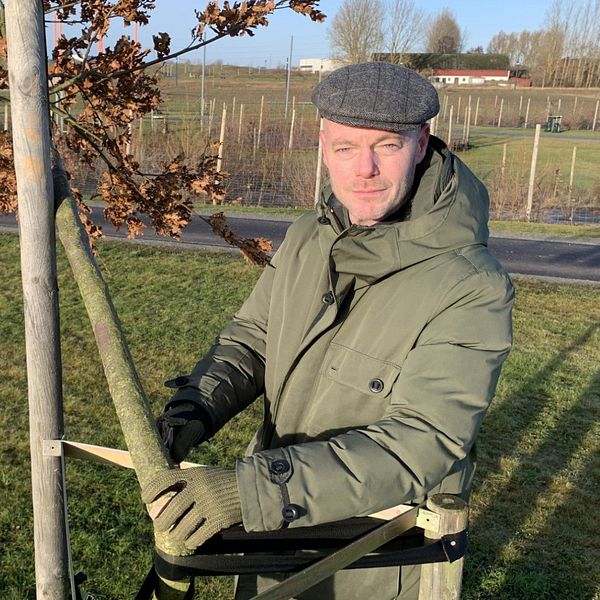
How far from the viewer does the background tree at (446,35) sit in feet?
251

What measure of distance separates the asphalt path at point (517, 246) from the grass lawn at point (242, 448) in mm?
2290

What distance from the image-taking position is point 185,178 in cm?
306

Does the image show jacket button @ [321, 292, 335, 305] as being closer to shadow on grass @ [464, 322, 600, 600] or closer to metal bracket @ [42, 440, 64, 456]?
metal bracket @ [42, 440, 64, 456]

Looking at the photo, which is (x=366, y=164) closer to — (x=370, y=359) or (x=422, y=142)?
(x=422, y=142)

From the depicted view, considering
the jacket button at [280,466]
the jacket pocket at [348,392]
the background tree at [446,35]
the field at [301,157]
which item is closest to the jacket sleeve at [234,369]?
the jacket pocket at [348,392]

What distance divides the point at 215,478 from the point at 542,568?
2.99 meters

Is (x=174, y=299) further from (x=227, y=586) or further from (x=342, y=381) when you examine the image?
(x=342, y=381)

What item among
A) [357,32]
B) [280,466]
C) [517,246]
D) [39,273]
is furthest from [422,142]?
[357,32]

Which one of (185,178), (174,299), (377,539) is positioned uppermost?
(185,178)

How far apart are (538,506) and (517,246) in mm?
8940

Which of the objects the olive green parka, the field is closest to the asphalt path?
the field

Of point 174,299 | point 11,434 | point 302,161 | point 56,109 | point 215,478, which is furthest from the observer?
point 302,161

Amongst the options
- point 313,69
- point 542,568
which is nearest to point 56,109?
point 542,568

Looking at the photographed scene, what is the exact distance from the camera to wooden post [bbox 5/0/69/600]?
1.58 meters
